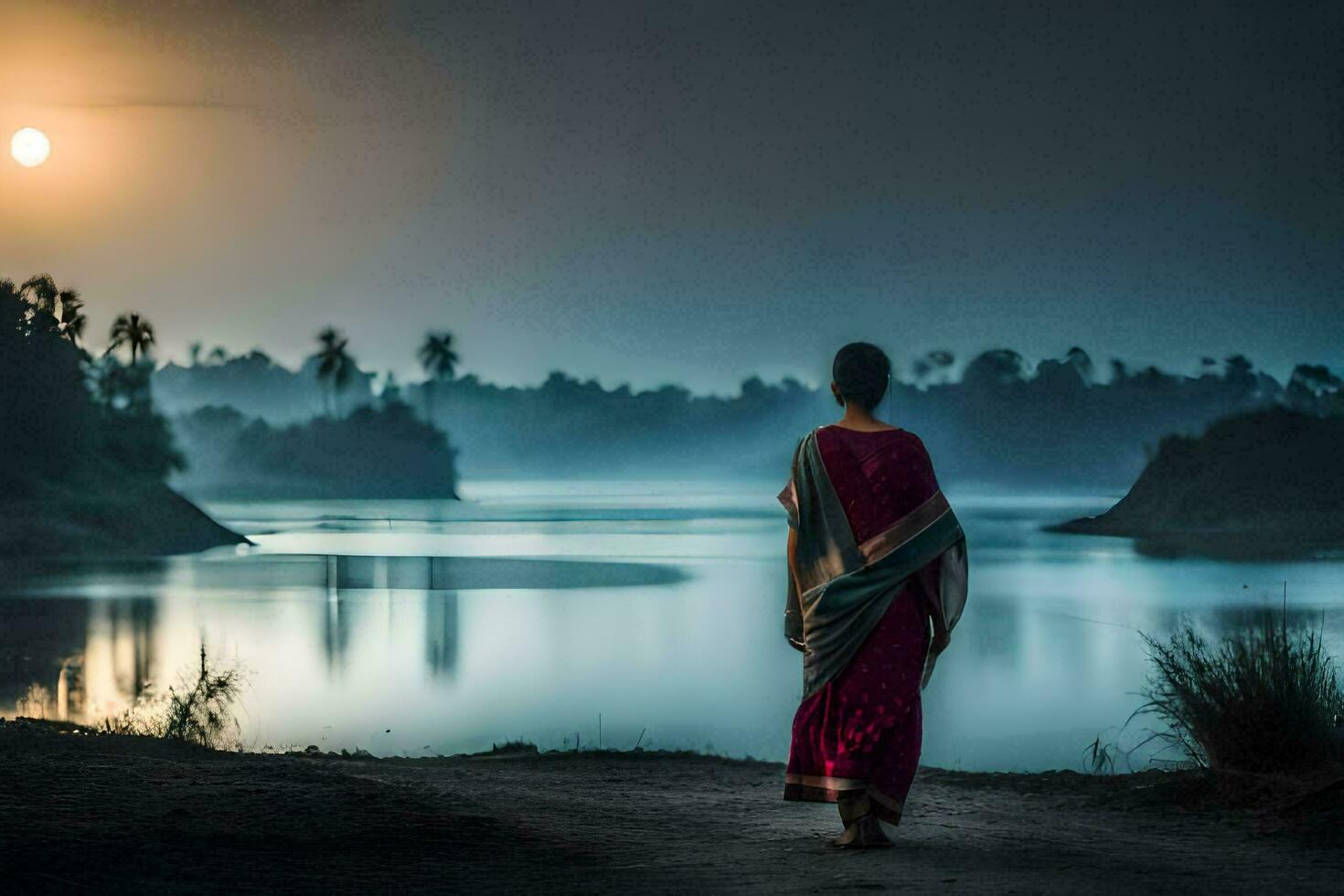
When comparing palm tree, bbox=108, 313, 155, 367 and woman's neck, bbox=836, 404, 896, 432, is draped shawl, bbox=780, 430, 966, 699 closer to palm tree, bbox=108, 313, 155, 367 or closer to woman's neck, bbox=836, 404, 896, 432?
woman's neck, bbox=836, 404, 896, 432

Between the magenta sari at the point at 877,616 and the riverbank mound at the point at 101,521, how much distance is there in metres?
49.4

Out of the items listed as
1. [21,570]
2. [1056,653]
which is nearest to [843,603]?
[1056,653]

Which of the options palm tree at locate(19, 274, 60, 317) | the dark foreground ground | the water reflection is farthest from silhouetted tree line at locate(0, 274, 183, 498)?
the dark foreground ground

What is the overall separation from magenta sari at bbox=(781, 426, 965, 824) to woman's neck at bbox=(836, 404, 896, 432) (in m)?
0.04

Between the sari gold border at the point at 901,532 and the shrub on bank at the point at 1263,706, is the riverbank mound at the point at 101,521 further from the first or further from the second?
the sari gold border at the point at 901,532

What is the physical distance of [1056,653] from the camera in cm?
2641

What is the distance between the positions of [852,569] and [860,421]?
63cm

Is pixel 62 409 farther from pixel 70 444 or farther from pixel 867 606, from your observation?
pixel 867 606

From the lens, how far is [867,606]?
5629mm

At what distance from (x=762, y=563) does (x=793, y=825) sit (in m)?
48.3

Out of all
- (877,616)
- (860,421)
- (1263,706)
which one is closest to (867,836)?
(877,616)

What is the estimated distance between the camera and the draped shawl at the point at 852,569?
563 centimetres

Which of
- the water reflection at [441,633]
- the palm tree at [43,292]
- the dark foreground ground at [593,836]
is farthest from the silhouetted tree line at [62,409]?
the dark foreground ground at [593,836]

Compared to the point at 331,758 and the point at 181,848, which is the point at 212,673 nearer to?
the point at 331,758
